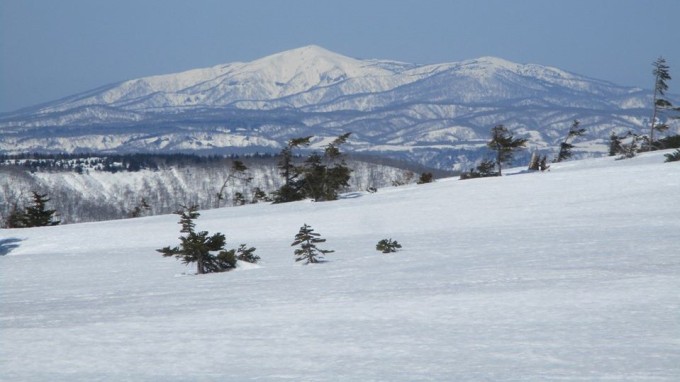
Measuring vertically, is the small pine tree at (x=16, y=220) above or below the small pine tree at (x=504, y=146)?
below

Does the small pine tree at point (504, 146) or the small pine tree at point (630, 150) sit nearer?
the small pine tree at point (504, 146)

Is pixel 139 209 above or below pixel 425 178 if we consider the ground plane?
below

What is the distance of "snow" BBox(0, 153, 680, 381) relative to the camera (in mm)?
9703

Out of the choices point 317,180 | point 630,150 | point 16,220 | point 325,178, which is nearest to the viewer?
point 325,178

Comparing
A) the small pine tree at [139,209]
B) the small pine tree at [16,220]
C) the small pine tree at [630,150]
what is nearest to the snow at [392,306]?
the small pine tree at [630,150]

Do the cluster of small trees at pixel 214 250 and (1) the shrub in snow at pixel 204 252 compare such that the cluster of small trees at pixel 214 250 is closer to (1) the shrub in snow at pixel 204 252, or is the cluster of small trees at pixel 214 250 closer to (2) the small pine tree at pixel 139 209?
(1) the shrub in snow at pixel 204 252

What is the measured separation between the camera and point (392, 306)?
43.4 feet

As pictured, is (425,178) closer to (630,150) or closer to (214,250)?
(630,150)

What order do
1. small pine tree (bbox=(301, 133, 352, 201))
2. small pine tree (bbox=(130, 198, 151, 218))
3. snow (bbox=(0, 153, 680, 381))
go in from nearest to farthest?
snow (bbox=(0, 153, 680, 381)) → small pine tree (bbox=(301, 133, 352, 201)) → small pine tree (bbox=(130, 198, 151, 218))

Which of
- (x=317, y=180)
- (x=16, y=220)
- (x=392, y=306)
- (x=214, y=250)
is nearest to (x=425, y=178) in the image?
(x=317, y=180)

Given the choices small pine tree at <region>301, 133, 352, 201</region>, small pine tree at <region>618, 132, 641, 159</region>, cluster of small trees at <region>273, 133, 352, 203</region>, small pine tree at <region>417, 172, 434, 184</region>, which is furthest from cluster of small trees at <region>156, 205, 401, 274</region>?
small pine tree at <region>618, 132, 641, 159</region>

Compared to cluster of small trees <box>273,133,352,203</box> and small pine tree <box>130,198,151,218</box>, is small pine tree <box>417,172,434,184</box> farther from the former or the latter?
small pine tree <box>130,198,151,218</box>

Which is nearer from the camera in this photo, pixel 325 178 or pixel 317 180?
pixel 325 178

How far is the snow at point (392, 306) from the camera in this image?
970 centimetres
